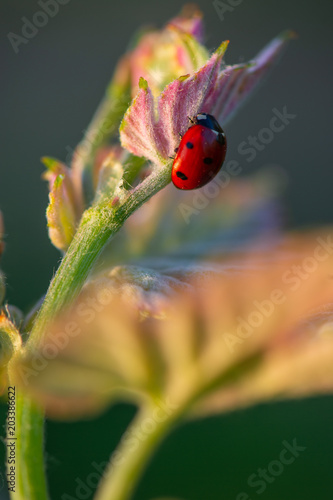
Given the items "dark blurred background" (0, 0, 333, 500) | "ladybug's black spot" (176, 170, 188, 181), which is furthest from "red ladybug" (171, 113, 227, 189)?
"dark blurred background" (0, 0, 333, 500)

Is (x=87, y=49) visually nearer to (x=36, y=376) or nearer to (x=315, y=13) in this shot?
(x=315, y=13)

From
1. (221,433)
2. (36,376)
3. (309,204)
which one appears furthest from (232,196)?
(309,204)

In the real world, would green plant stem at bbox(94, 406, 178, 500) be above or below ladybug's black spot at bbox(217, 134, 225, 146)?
below

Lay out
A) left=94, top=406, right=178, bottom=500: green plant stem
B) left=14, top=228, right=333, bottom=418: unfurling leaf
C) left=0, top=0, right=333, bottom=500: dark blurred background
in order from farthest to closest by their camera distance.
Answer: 1. left=0, top=0, right=333, bottom=500: dark blurred background
2. left=94, top=406, right=178, bottom=500: green plant stem
3. left=14, top=228, right=333, bottom=418: unfurling leaf

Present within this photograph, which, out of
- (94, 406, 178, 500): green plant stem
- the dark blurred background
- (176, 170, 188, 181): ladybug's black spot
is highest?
(176, 170, 188, 181): ladybug's black spot

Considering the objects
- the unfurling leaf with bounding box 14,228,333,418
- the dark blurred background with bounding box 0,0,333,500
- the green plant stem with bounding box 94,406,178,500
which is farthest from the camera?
the dark blurred background with bounding box 0,0,333,500

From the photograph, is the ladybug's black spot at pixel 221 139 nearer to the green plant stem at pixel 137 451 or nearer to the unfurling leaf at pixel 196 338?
the unfurling leaf at pixel 196 338

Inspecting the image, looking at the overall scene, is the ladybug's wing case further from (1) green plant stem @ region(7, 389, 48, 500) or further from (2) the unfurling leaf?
(1) green plant stem @ region(7, 389, 48, 500)

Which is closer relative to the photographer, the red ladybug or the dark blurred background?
the red ladybug
